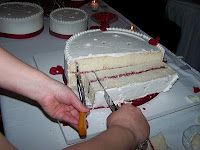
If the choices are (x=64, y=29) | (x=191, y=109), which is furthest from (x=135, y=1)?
(x=191, y=109)

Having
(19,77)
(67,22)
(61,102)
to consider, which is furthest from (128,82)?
(67,22)

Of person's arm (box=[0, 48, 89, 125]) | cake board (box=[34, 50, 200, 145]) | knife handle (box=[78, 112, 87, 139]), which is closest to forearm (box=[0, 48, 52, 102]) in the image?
person's arm (box=[0, 48, 89, 125])

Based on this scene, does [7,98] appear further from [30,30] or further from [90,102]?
[30,30]

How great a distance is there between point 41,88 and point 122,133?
569 millimetres

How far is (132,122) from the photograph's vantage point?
1304 mm

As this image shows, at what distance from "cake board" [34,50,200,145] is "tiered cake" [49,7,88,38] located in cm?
36

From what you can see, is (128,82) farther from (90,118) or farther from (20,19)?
(20,19)

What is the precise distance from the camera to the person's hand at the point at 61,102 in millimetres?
1489

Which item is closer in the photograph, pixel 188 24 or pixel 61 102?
pixel 61 102

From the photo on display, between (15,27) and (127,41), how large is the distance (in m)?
1.25

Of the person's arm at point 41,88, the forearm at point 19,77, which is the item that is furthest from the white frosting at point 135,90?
the forearm at point 19,77

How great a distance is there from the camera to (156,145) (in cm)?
165

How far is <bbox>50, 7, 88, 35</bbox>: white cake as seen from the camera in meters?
2.78

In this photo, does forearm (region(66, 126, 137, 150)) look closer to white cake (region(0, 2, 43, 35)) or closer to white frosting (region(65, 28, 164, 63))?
white frosting (region(65, 28, 164, 63))
